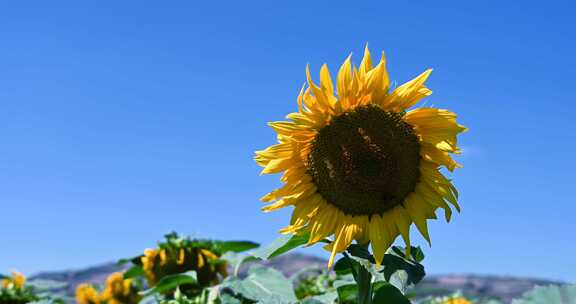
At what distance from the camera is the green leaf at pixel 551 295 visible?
1656mm

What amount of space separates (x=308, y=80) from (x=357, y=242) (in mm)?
594

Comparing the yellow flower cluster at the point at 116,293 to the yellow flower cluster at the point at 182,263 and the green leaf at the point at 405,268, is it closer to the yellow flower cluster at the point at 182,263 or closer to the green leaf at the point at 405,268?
Result: the yellow flower cluster at the point at 182,263

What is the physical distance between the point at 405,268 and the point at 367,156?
16.7 inches

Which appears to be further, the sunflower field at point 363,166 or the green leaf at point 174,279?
the green leaf at point 174,279

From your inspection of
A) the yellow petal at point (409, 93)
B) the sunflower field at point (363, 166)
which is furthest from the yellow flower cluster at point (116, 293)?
the yellow petal at point (409, 93)

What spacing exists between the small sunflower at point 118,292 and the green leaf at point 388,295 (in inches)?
193

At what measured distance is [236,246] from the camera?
4387 millimetres

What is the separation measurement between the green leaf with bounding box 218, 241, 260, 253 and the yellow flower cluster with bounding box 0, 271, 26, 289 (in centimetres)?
151

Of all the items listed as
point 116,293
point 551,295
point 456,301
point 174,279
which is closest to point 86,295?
point 116,293

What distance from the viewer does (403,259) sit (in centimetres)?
234

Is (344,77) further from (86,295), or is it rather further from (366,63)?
(86,295)

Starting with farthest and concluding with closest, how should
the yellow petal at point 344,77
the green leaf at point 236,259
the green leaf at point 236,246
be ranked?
the green leaf at point 236,246 < the green leaf at point 236,259 < the yellow petal at point 344,77

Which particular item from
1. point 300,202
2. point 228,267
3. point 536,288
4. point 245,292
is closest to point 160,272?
point 228,267

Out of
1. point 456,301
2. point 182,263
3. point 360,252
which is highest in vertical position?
point 182,263
